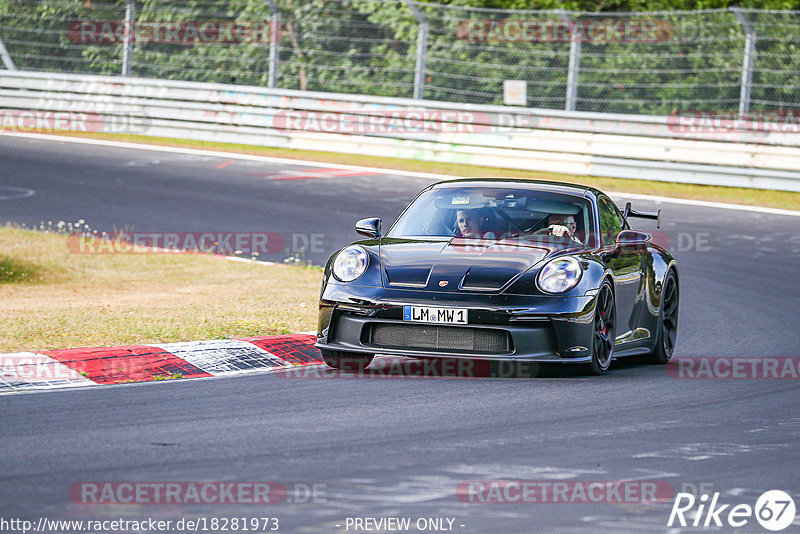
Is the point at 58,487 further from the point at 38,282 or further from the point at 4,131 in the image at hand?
the point at 4,131

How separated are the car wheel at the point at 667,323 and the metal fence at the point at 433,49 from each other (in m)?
9.54

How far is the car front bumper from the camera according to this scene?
7.66 meters

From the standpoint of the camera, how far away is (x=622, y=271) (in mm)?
8742

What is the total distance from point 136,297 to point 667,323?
469 cm

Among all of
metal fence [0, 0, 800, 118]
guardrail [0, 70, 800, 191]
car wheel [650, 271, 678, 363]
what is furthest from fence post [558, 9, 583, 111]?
car wheel [650, 271, 678, 363]

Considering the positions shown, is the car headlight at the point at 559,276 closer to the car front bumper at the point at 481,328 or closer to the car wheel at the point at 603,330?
the car front bumper at the point at 481,328

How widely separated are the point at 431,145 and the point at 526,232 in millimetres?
12466

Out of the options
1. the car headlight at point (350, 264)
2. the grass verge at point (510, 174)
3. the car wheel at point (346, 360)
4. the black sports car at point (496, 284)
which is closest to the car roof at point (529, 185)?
the black sports car at point (496, 284)

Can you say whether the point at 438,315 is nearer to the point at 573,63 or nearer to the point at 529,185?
the point at 529,185

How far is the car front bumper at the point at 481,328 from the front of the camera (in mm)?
7660

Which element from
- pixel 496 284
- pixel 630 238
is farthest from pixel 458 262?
pixel 630 238

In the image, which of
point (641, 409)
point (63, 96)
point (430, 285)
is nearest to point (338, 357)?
point (430, 285)

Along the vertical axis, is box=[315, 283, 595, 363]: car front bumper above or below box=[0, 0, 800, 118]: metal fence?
below

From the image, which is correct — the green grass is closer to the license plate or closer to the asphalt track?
the asphalt track
